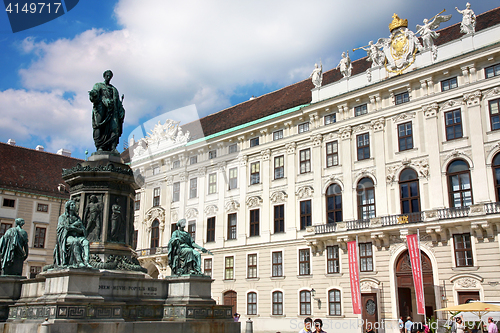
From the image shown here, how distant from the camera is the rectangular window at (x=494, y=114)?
27188mm

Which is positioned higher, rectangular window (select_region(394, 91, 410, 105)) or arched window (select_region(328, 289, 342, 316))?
rectangular window (select_region(394, 91, 410, 105))

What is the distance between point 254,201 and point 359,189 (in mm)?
8846

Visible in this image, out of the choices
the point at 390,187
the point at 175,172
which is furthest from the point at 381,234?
the point at 175,172

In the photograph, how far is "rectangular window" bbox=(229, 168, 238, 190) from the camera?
39.4 metres

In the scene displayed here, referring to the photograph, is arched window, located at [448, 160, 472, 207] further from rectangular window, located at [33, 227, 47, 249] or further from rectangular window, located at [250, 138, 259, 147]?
rectangular window, located at [33, 227, 47, 249]

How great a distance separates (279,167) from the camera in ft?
121

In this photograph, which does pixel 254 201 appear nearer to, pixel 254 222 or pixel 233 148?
pixel 254 222

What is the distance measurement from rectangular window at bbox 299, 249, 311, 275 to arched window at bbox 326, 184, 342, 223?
2785mm

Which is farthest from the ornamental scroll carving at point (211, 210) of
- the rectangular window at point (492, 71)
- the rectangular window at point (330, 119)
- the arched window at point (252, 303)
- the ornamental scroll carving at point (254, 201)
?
the rectangular window at point (492, 71)

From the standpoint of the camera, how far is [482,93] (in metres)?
27.8

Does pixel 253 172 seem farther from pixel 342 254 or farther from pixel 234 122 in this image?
pixel 342 254

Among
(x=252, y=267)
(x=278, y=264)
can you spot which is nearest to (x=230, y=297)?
(x=252, y=267)

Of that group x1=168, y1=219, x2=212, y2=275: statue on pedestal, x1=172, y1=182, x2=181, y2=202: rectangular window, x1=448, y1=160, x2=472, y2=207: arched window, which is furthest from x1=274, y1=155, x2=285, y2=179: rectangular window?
x1=168, y1=219, x2=212, y2=275: statue on pedestal

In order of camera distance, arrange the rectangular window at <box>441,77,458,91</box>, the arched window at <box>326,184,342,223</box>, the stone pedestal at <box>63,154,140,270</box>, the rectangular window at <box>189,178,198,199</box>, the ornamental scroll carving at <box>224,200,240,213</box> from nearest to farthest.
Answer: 1. the stone pedestal at <box>63,154,140,270</box>
2. the rectangular window at <box>441,77,458,91</box>
3. the arched window at <box>326,184,342,223</box>
4. the ornamental scroll carving at <box>224,200,240,213</box>
5. the rectangular window at <box>189,178,198,199</box>
